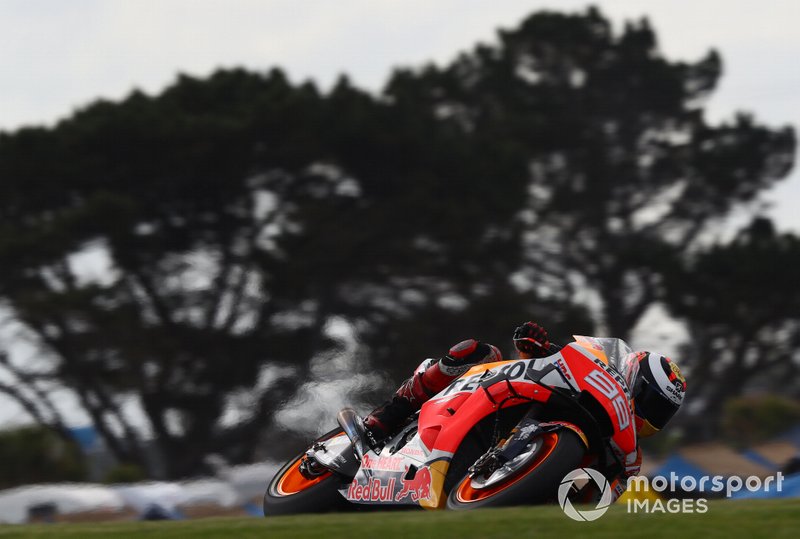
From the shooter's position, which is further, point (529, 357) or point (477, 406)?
point (529, 357)

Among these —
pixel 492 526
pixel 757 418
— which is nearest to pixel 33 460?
pixel 757 418

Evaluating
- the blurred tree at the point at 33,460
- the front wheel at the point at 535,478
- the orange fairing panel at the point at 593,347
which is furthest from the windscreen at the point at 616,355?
the blurred tree at the point at 33,460

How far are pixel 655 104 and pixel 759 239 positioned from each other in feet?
15.9

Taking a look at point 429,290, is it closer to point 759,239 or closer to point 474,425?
point 759,239

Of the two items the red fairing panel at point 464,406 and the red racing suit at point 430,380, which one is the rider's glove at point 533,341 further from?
the red racing suit at point 430,380

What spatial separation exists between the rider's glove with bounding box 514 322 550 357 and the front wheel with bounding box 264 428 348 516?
5.41 feet

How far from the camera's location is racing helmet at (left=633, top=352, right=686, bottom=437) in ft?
24.3

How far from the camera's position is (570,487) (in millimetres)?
6711

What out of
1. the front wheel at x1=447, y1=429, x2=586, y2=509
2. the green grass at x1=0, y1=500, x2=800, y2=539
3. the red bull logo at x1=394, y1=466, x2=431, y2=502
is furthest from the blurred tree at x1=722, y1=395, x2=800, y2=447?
the green grass at x1=0, y1=500, x2=800, y2=539

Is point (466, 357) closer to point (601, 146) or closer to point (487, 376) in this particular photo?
point (487, 376)

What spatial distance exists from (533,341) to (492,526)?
1.97 m

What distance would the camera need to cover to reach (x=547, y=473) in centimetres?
662

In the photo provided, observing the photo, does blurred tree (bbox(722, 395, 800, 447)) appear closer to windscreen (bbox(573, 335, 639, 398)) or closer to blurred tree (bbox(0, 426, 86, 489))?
blurred tree (bbox(0, 426, 86, 489))

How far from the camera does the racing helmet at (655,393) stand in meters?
7.40
